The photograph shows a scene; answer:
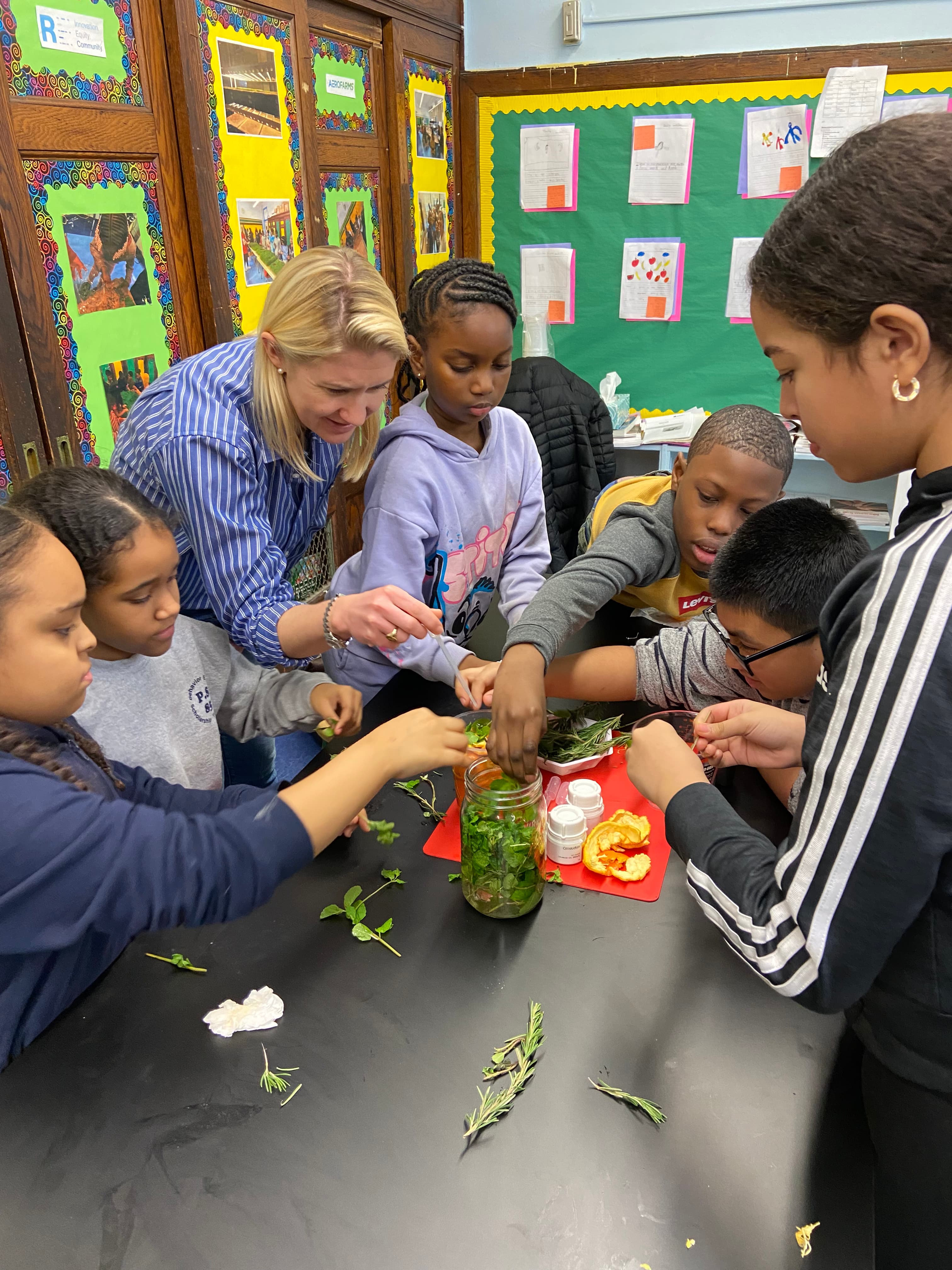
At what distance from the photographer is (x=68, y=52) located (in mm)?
2230

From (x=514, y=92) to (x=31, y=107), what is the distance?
284cm

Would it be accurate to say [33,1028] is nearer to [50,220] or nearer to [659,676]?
[659,676]

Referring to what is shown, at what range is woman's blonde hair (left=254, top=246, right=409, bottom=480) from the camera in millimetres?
1623

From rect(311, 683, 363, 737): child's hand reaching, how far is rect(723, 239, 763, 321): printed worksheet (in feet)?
11.0

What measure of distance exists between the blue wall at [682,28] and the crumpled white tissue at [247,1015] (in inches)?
175

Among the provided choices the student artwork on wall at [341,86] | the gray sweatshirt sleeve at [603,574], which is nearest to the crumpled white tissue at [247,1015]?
the gray sweatshirt sleeve at [603,574]

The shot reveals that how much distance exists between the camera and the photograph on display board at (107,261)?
7.72 ft

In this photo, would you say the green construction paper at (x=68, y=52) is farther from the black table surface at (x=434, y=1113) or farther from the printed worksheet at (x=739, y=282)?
the printed worksheet at (x=739, y=282)

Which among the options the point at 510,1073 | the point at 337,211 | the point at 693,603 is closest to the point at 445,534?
the point at 693,603

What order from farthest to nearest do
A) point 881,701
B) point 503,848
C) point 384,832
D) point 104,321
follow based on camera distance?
point 104,321 → point 384,832 → point 503,848 → point 881,701

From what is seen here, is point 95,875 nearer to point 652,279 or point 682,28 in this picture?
point 652,279

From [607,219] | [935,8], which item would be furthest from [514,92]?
[935,8]

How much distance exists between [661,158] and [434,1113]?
14.3ft

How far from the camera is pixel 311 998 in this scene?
1.05m
